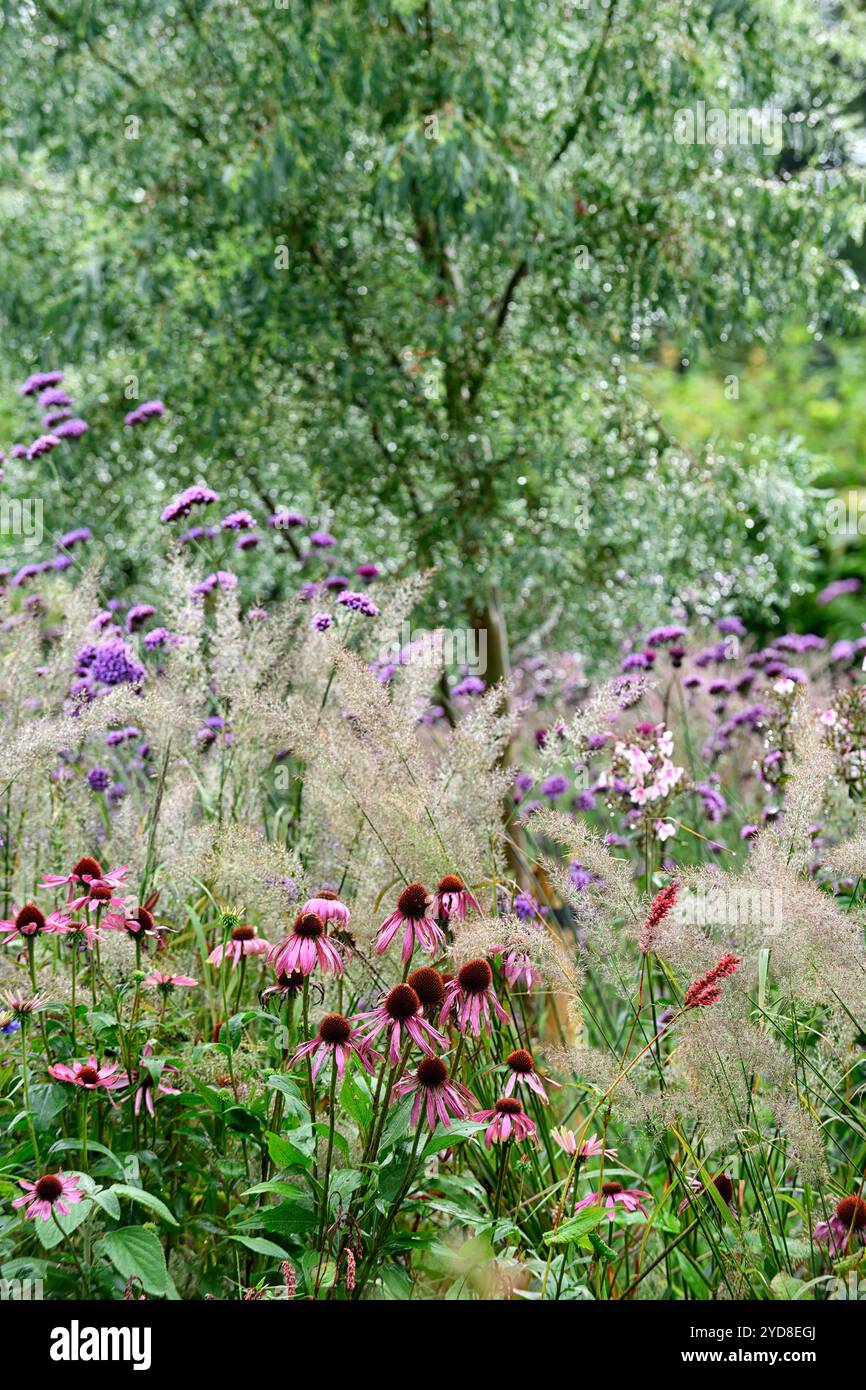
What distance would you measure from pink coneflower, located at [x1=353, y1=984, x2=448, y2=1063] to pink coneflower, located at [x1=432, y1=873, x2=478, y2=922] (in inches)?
7.8

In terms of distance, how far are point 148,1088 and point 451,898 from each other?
50 cm

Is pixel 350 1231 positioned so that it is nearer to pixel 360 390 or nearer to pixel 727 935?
pixel 727 935

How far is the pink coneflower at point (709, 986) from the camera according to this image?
4.39ft

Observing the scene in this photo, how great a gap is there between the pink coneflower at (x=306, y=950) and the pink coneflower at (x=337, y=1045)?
0.21 ft

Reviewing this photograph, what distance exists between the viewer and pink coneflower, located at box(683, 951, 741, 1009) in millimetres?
1338

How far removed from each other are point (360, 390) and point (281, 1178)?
302 cm

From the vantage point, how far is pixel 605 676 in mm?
4590

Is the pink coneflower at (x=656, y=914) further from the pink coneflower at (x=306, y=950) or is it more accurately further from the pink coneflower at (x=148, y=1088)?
the pink coneflower at (x=148, y=1088)
